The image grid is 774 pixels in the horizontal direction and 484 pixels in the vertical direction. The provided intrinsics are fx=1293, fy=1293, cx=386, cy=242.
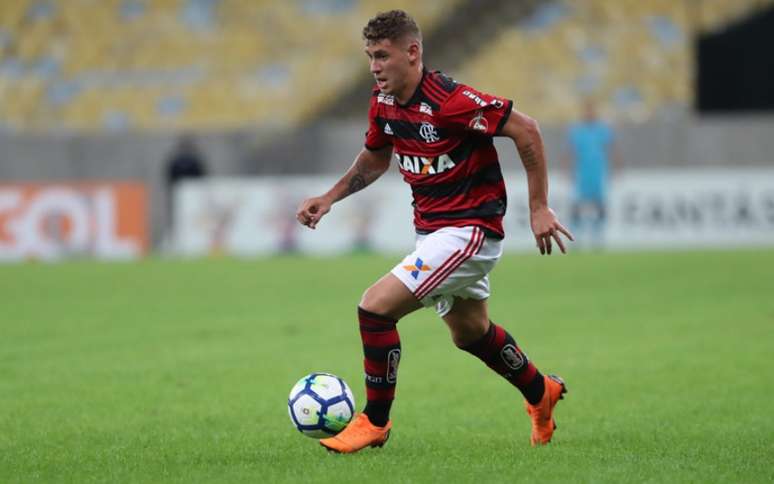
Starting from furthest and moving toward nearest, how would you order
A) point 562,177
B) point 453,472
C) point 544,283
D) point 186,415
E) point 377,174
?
point 562,177, point 544,283, point 186,415, point 377,174, point 453,472

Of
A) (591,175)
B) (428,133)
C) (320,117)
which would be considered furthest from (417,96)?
(320,117)

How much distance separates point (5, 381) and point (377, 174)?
300 centimetres

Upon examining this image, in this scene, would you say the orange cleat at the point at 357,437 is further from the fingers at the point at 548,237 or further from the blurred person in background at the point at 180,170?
the blurred person in background at the point at 180,170

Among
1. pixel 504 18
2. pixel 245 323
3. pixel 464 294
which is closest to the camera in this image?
pixel 464 294

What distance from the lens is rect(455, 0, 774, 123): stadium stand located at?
1057 inches

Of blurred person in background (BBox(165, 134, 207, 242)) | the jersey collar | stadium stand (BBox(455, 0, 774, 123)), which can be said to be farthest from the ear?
stadium stand (BBox(455, 0, 774, 123))

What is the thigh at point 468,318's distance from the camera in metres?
5.72

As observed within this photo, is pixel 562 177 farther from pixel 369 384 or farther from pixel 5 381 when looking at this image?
pixel 369 384

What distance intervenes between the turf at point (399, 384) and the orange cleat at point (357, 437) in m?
0.07

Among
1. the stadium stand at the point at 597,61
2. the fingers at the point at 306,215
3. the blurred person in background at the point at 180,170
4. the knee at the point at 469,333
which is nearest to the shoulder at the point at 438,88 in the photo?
the fingers at the point at 306,215

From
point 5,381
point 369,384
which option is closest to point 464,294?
point 369,384

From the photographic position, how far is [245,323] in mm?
11078

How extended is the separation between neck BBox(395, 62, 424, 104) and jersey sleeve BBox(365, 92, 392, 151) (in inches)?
8.2

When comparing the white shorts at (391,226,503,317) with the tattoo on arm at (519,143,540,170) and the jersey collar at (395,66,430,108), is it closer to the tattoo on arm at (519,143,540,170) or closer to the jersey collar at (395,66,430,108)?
the tattoo on arm at (519,143,540,170)
